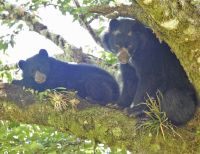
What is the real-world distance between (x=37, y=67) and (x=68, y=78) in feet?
2.93

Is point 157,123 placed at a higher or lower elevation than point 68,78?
lower

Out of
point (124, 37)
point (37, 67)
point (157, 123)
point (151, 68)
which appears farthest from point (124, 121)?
point (37, 67)

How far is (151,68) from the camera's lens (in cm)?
584

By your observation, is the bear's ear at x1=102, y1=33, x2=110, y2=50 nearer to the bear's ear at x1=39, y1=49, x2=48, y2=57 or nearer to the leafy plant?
the bear's ear at x1=39, y1=49, x2=48, y2=57

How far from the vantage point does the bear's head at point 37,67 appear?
7.12 m

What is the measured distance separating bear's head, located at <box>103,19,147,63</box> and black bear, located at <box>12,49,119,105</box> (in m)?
0.54

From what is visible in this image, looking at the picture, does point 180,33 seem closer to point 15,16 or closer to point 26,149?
point 26,149

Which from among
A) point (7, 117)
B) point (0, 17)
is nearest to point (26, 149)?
point (7, 117)

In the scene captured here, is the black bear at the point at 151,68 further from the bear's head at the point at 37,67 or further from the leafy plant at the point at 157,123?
the bear's head at the point at 37,67

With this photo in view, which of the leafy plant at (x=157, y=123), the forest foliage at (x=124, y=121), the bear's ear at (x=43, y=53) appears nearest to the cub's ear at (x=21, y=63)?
the bear's ear at (x=43, y=53)

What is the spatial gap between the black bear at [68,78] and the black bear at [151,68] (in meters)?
0.36

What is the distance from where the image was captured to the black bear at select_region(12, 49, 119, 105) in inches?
254

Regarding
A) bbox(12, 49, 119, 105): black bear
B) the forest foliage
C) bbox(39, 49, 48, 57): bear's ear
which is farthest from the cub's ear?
the forest foliage

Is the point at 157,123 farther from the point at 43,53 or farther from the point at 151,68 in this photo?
the point at 43,53
